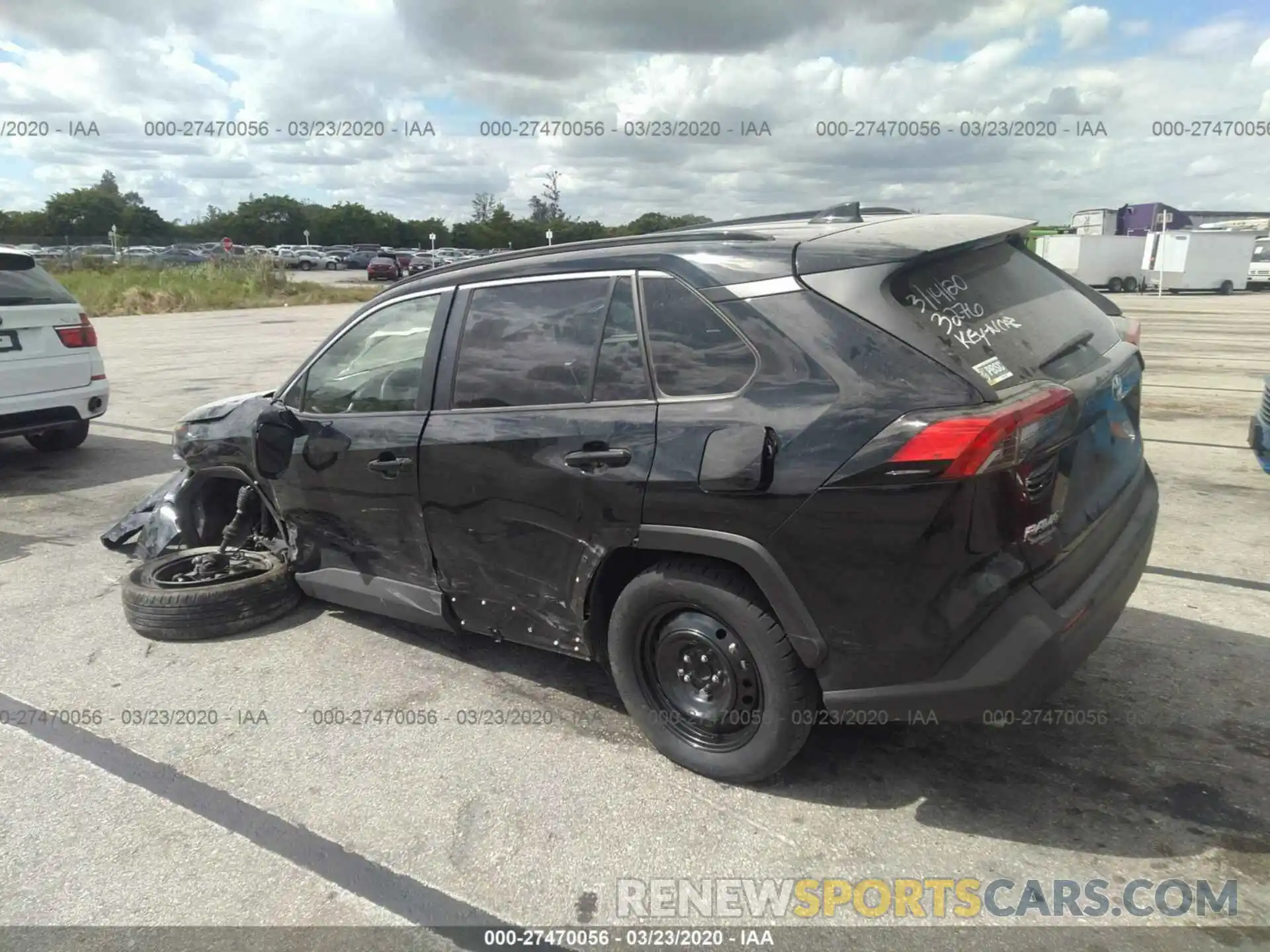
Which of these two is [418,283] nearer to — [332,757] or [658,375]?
[658,375]

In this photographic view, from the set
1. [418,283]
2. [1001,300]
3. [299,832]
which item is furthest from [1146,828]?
[418,283]

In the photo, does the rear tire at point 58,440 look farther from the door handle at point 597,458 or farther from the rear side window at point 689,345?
the rear side window at point 689,345

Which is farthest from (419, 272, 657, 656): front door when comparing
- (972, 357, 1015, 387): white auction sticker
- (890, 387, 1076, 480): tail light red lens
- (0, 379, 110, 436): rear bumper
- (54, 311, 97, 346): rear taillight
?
(54, 311, 97, 346): rear taillight

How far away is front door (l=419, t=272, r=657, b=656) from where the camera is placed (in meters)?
3.26

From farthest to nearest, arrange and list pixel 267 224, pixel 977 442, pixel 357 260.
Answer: pixel 267 224 → pixel 357 260 → pixel 977 442

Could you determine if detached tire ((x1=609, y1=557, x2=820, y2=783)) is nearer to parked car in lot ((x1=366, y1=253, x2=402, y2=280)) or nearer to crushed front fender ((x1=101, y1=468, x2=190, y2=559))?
crushed front fender ((x1=101, y1=468, x2=190, y2=559))

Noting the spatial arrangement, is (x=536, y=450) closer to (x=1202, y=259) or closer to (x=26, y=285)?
(x=26, y=285)

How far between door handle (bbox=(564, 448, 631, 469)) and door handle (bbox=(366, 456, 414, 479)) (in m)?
0.89

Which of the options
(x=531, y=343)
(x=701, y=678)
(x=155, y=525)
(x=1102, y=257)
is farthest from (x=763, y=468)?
(x=1102, y=257)

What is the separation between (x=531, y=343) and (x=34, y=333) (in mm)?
6199

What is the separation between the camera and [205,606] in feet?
15.0

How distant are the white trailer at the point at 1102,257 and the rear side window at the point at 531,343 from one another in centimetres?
3856

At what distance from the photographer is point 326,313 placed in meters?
28.3

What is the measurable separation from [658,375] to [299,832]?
1.96 meters
